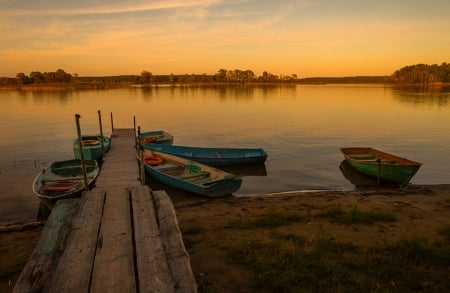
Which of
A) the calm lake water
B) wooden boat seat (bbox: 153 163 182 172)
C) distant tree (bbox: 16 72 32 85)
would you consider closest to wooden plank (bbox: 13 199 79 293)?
the calm lake water

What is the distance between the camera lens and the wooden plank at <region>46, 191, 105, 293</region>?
8.77 ft

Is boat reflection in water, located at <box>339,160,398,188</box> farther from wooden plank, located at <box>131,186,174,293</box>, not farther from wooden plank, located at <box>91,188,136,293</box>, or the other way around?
wooden plank, located at <box>91,188,136,293</box>

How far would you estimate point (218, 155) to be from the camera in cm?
2036

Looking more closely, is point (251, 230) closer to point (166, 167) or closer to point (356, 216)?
point (356, 216)

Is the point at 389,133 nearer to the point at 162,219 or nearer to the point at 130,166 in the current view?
the point at 130,166

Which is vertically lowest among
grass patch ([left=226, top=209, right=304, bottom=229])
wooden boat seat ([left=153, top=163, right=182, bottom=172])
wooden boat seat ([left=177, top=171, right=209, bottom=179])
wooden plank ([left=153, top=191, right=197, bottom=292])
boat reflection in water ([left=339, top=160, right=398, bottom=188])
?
boat reflection in water ([left=339, top=160, right=398, bottom=188])

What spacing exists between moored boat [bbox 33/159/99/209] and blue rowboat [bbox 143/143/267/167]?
5.73m

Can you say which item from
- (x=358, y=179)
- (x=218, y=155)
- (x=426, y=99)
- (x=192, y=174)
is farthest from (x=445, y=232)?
(x=426, y=99)

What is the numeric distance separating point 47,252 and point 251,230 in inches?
227

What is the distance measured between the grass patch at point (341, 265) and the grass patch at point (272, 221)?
1.34m

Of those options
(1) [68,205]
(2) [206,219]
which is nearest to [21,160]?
(2) [206,219]

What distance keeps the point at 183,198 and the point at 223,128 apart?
2219 cm

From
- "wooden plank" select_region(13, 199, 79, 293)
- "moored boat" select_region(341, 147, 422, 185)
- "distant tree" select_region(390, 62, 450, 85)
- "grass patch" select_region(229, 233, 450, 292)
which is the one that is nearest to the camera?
"wooden plank" select_region(13, 199, 79, 293)

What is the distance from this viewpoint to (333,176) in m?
19.3
